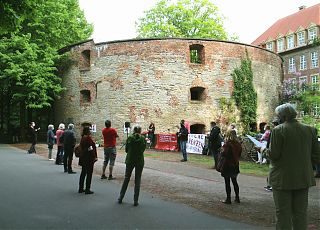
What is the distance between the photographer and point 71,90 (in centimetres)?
2905

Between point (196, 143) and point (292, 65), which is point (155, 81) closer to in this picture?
point (196, 143)

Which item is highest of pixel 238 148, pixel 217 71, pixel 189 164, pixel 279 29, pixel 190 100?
pixel 279 29

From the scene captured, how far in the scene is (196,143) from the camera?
68.6 feet

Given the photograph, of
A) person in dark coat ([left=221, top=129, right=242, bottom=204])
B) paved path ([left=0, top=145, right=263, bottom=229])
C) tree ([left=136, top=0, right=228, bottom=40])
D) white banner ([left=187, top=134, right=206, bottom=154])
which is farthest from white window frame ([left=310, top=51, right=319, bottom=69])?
person in dark coat ([left=221, top=129, right=242, bottom=204])

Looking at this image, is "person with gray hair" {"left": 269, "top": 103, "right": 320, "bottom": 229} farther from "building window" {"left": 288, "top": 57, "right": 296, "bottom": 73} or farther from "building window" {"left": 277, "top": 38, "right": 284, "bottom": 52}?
"building window" {"left": 277, "top": 38, "right": 284, "bottom": 52}

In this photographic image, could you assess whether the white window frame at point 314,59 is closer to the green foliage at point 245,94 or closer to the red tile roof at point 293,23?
the red tile roof at point 293,23

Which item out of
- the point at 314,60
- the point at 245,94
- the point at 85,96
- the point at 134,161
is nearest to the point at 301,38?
the point at 314,60

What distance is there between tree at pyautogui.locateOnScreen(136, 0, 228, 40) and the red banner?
22.9 meters

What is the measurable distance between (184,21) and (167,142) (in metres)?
25.9

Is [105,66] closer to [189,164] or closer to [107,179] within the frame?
[189,164]

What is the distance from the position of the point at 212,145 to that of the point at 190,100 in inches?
474

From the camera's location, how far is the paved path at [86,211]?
6324 mm

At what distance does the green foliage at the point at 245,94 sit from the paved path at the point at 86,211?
724 inches

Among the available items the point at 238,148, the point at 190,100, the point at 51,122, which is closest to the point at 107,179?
the point at 238,148
